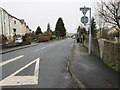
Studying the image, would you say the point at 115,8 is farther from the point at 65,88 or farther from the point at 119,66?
the point at 65,88

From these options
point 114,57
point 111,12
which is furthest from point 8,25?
point 114,57

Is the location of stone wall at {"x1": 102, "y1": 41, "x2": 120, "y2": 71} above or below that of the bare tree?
below

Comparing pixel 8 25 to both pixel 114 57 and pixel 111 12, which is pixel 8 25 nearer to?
pixel 111 12

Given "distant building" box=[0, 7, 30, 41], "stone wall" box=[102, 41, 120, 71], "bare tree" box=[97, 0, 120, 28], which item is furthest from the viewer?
"distant building" box=[0, 7, 30, 41]

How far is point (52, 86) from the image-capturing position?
5.88m

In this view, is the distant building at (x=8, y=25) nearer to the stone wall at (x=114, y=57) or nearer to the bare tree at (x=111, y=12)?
the bare tree at (x=111, y=12)

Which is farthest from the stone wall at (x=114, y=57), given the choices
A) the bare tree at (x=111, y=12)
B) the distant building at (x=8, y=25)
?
the distant building at (x=8, y=25)

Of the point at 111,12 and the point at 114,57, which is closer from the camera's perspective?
the point at 114,57

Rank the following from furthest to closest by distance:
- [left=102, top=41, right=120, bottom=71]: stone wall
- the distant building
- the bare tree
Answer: the distant building < the bare tree < [left=102, top=41, right=120, bottom=71]: stone wall

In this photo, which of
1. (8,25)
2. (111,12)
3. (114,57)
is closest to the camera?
(114,57)

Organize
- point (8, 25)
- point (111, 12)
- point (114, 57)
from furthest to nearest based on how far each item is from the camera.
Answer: point (8, 25), point (111, 12), point (114, 57)

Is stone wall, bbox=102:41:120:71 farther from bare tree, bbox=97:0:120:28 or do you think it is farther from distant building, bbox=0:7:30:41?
distant building, bbox=0:7:30:41

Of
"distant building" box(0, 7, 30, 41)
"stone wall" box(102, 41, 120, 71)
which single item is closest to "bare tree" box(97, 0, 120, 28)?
"stone wall" box(102, 41, 120, 71)

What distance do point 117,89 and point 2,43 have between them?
20219 millimetres
